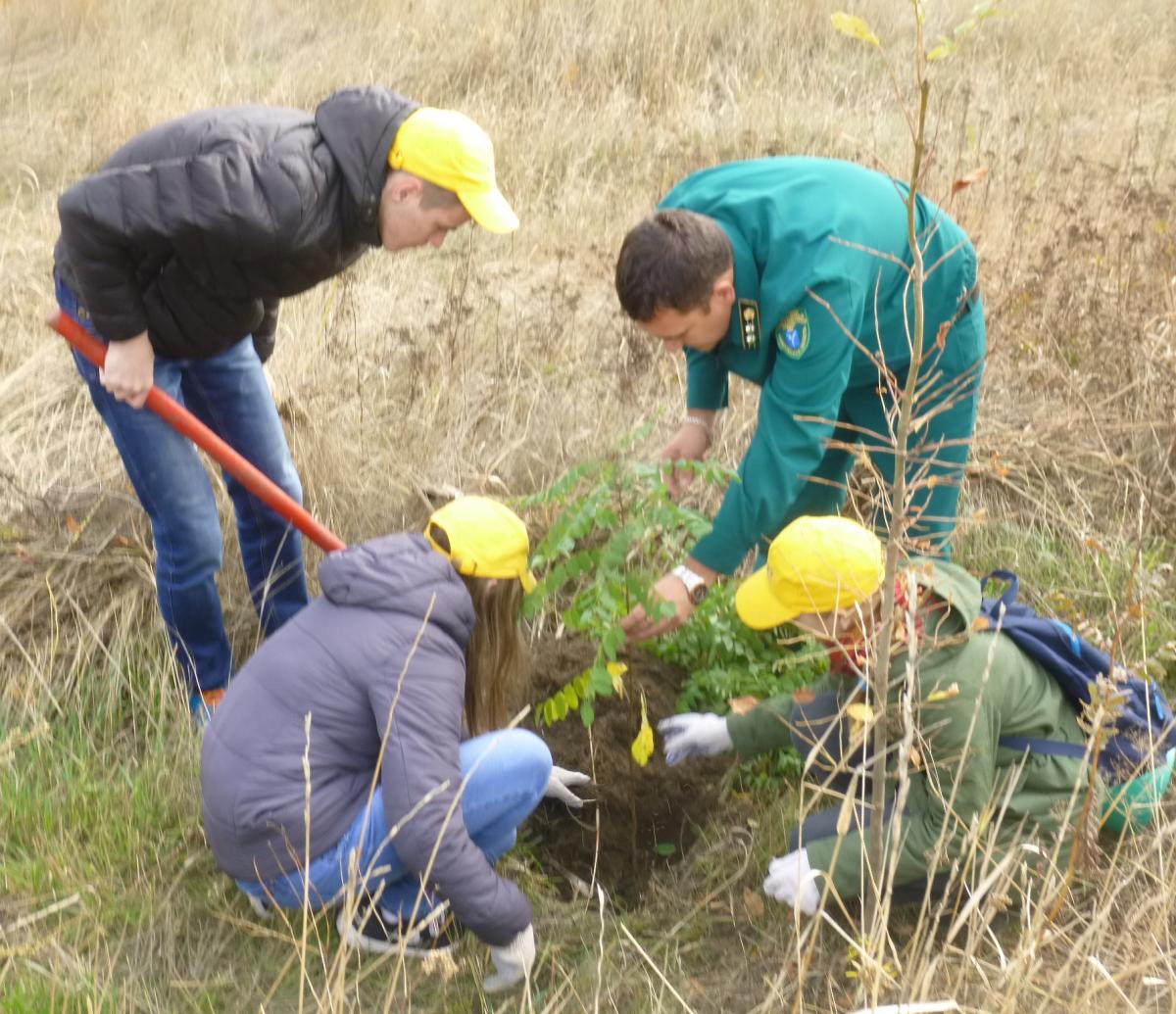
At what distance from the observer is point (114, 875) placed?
8.92 feet

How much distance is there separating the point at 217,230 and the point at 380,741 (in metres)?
1.14

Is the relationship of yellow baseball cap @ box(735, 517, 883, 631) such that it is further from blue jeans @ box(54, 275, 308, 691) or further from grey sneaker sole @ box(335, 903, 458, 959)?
blue jeans @ box(54, 275, 308, 691)

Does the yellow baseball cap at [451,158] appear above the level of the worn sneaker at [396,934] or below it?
above

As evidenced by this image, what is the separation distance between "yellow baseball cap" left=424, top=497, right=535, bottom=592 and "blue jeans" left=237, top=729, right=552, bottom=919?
0.36 metres

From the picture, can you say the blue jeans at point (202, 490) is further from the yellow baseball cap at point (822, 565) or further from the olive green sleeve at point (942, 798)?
the olive green sleeve at point (942, 798)

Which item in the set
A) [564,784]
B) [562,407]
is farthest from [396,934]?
[562,407]

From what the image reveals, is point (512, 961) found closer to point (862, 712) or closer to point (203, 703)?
point (862, 712)

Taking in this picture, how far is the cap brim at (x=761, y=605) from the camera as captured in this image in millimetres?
2322

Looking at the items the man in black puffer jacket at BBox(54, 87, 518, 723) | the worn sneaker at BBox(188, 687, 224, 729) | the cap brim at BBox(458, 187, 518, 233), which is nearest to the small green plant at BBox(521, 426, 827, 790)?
the cap brim at BBox(458, 187, 518, 233)

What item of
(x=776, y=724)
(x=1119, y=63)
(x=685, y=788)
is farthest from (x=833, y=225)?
(x=1119, y=63)

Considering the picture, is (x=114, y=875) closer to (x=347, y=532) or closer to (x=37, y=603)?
(x=37, y=603)

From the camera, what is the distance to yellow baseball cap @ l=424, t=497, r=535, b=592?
2416mm

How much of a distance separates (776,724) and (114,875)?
161 cm

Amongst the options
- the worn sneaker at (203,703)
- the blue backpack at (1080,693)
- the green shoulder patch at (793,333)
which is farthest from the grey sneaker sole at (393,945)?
the green shoulder patch at (793,333)
